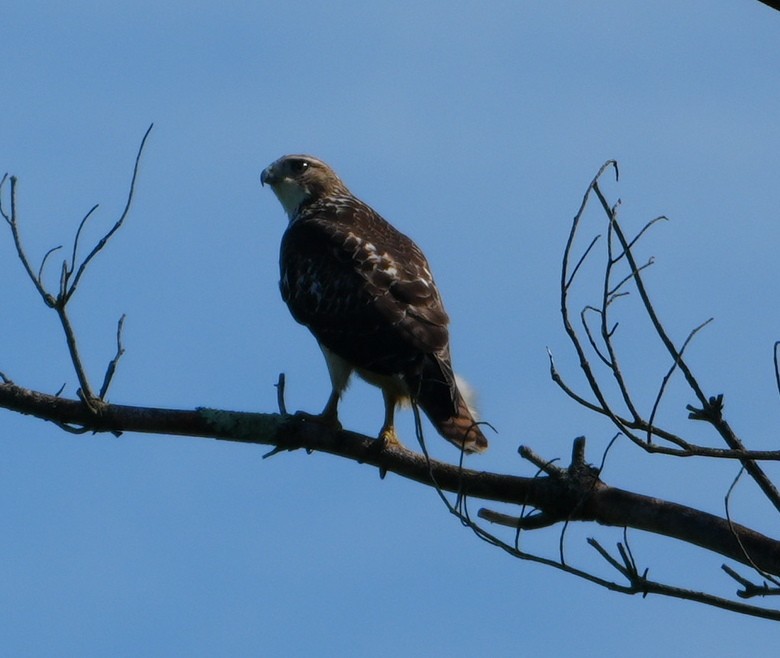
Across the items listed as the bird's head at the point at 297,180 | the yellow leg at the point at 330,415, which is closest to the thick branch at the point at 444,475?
the yellow leg at the point at 330,415

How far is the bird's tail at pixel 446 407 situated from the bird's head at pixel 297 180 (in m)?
2.66

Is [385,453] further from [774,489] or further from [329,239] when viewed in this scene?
[329,239]

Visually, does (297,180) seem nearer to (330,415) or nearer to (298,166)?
(298,166)

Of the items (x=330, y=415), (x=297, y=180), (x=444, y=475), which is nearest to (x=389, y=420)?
(x=330, y=415)

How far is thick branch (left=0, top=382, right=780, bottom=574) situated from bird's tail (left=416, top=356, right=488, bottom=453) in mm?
504

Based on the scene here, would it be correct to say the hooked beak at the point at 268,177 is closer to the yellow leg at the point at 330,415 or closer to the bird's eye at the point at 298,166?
the bird's eye at the point at 298,166

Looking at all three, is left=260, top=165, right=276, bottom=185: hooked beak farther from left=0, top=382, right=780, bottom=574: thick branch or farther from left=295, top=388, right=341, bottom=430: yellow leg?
left=0, top=382, right=780, bottom=574: thick branch

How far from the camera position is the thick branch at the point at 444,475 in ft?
15.5

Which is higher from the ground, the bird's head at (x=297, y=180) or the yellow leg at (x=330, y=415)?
the bird's head at (x=297, y=180)

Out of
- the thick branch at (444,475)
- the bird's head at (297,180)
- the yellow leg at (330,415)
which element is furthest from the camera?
the bird's head at (297,180)

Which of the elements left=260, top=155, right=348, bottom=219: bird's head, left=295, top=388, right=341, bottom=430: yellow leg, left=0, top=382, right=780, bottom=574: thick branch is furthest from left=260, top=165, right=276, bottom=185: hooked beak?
left=0, top=382, right=780, bottom=574: thick branch

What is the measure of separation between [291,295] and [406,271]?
68cm

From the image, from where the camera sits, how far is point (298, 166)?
9.25 m

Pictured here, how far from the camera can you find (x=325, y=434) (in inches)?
239
